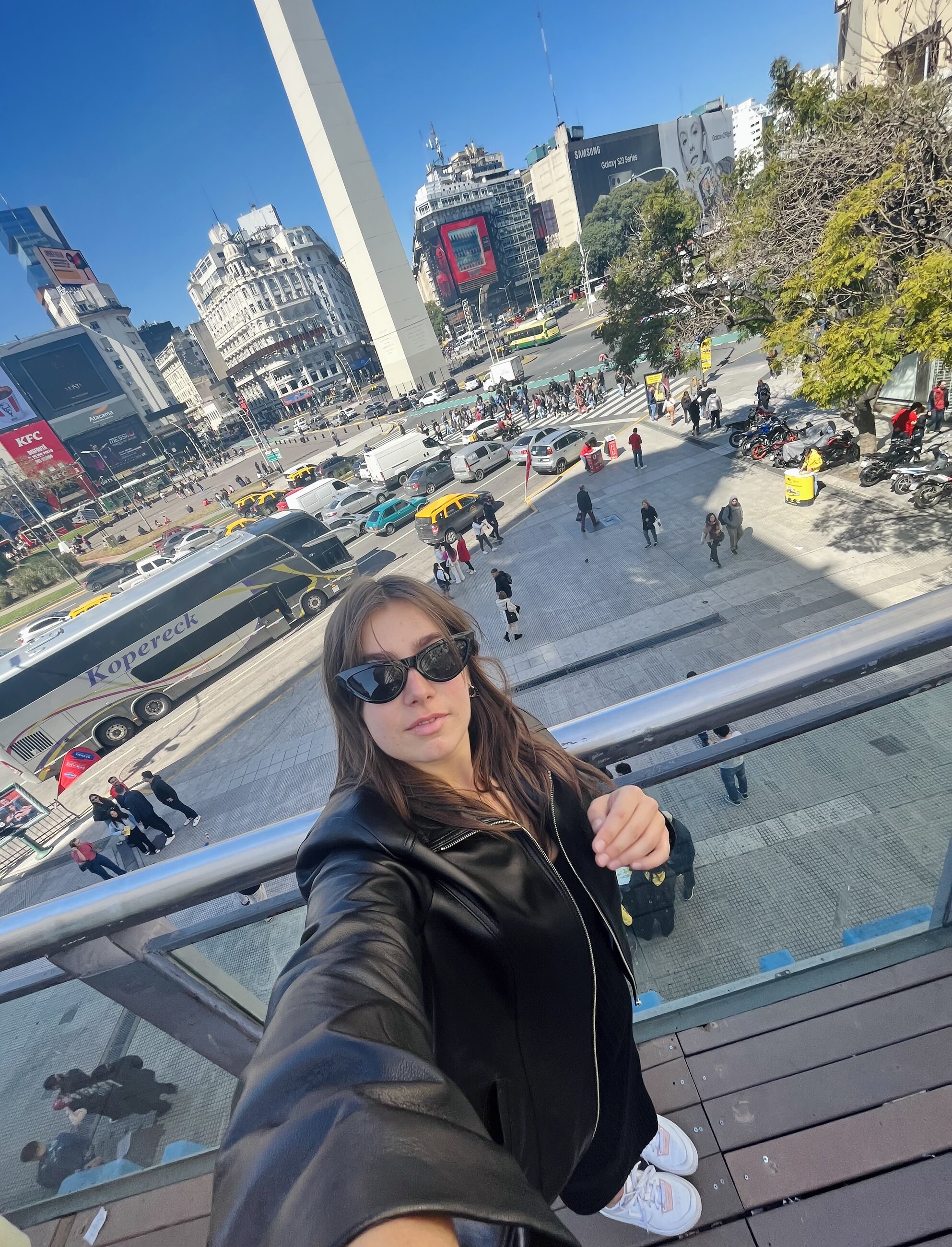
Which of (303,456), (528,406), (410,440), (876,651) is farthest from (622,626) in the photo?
(303,456)

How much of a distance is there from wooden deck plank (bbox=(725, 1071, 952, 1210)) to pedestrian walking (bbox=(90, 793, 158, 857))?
36.7 feet

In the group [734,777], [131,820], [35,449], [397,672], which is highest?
[35,449]

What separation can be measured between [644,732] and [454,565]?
16387 mm

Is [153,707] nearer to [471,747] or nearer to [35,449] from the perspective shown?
[471,747]

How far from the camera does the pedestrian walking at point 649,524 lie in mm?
13688

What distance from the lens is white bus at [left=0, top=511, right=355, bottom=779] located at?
1377cm

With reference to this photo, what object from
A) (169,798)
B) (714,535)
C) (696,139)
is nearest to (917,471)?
(714,535)

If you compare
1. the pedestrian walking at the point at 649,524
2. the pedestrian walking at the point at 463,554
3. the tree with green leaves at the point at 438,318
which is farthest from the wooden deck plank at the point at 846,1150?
the tree with green leaves at the point at 438,318

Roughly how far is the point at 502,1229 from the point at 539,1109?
0.60 metres

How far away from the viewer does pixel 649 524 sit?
45.5ft

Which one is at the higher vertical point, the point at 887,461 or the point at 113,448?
the point at 113,448

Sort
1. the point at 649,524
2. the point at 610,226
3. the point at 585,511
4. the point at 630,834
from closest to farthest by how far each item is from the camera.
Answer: the point at 630,834
the point at 649,524
the point at 585,511
the point at 610,226

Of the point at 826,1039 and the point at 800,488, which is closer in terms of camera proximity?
the point at 826,1039

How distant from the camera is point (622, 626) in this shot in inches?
476
